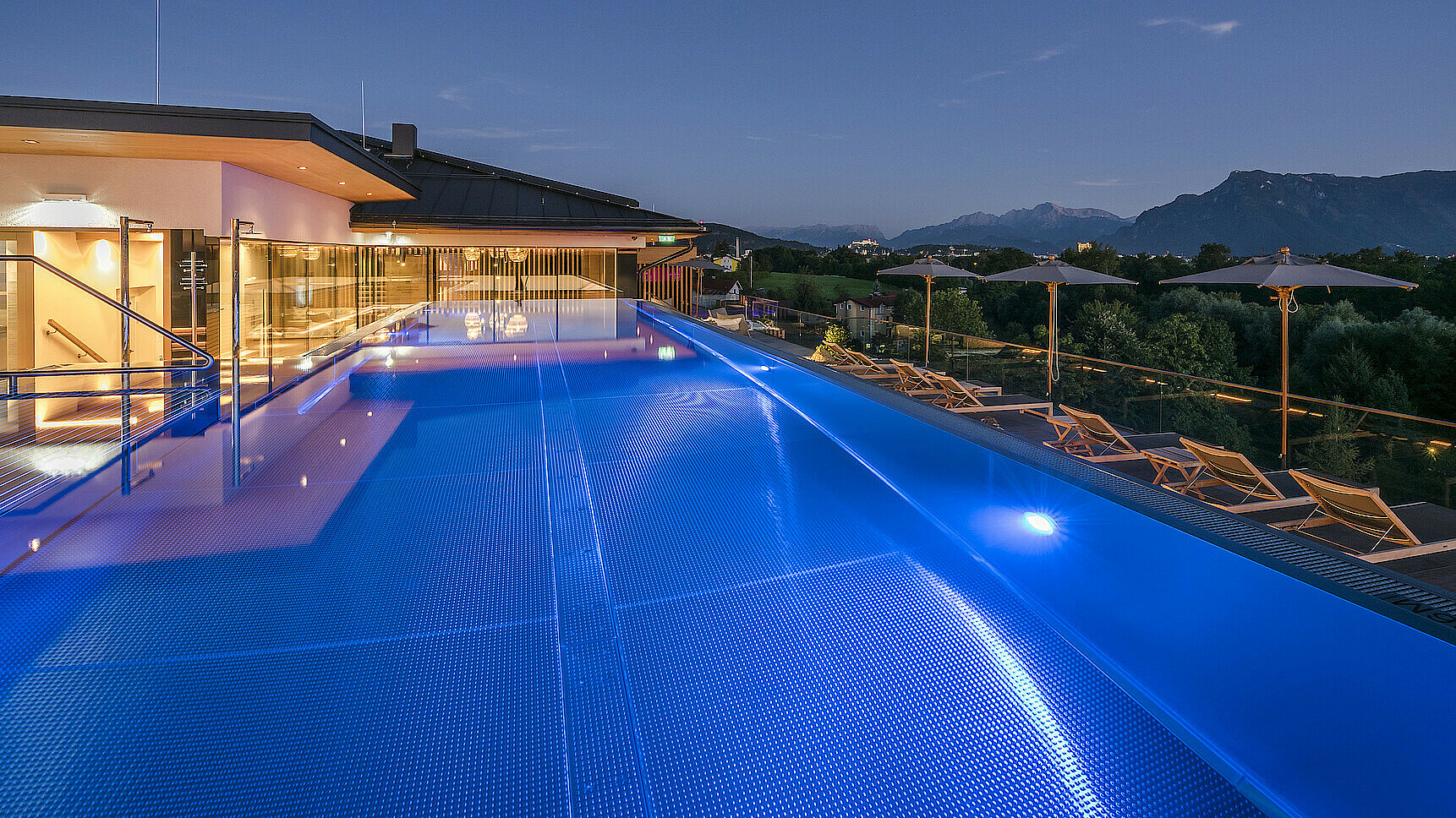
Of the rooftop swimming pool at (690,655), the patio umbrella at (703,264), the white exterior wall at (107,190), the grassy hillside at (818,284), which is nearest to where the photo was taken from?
the rooftop swimming pool at (690,655)

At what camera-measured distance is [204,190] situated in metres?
9.52

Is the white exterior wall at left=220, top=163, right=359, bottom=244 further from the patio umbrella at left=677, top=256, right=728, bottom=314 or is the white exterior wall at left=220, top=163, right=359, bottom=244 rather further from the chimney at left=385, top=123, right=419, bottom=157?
the patio umbrella at left=677, top=256, right=728, bottom=314

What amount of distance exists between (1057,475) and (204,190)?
1036 cm

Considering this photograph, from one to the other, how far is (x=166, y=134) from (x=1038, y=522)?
28.7ft

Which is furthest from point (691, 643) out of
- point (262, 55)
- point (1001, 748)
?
point (262, 55)

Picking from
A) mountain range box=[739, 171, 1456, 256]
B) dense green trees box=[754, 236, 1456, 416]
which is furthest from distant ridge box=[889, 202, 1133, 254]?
dense green trees box=[754, 236, 1456, 416]

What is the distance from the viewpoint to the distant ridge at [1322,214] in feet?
280

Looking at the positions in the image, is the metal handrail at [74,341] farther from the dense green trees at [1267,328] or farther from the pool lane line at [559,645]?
the dense green trees at [1267,328]

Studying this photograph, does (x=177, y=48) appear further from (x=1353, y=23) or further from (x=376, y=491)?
(x=1353, y=23)

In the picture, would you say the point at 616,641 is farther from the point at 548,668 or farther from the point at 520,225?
the point at 520,225

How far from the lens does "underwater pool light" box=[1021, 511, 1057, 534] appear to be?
2992mm

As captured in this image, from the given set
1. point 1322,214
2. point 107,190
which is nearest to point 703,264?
point 107,190

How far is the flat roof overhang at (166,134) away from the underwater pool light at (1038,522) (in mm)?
8116

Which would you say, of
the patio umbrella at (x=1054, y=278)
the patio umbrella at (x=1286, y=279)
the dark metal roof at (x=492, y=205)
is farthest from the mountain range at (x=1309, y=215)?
the patio umbrella at (x=1286, y=279)
